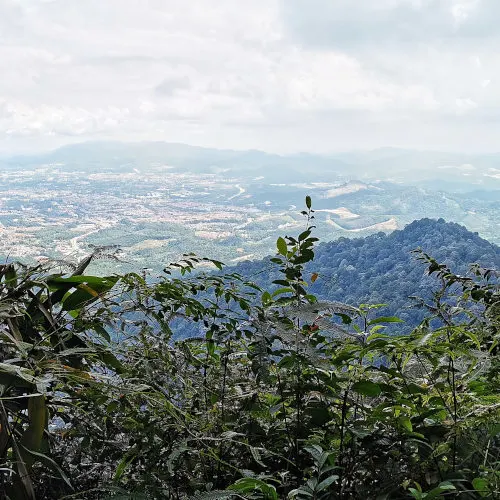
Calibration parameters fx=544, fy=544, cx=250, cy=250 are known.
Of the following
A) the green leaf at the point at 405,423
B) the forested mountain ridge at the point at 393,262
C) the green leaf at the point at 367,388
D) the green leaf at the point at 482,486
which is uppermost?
the green leaf at the point at 367,388

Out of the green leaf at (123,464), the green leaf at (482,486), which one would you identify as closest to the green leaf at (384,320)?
the green leaf at (482,486)

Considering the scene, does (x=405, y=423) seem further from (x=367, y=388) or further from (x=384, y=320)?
(x=384, y=320)

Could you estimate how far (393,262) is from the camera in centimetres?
600

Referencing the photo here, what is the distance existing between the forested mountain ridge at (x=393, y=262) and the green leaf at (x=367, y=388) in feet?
0.95

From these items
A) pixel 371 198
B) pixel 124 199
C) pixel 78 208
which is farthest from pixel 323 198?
pixel 78 208

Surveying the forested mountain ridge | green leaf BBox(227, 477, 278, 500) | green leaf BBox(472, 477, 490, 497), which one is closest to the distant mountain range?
the forested mountain ridge

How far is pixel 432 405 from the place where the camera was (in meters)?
1.01

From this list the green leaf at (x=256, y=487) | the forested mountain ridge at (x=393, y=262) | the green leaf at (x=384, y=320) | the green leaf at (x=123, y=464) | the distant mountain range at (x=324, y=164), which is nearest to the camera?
the green leaf at (x=256, y=487)

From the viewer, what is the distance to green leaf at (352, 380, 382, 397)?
2.94 feet

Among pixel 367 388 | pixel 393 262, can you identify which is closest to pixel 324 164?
pixel 393 262

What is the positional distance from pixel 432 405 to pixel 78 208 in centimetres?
2004

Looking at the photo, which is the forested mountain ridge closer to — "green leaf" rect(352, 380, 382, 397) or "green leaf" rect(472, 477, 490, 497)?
"green leaf" rect(352, 380, 382, 397)

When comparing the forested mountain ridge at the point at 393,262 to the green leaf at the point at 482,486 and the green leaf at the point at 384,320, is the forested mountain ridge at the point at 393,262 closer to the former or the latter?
the green leaf at the point at 384,320

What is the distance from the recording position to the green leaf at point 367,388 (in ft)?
2.94
